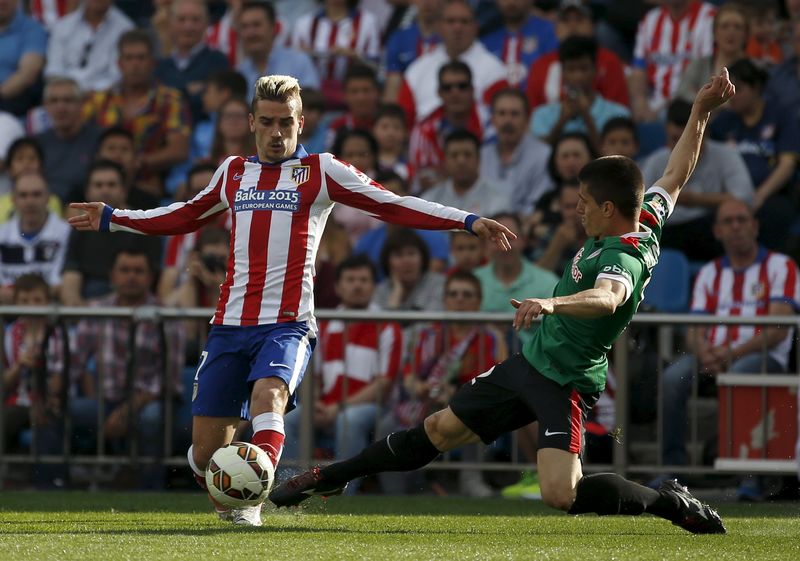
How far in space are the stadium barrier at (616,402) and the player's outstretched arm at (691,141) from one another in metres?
2.39

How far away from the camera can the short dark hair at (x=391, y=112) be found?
42.5 ft

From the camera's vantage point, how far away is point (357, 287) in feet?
35.7

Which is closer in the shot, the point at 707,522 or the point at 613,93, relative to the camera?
the point at 707,522

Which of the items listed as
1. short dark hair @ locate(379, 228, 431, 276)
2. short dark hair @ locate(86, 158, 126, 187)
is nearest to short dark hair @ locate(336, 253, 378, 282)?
short dark hair @ locate(379, 228, 431, 276)

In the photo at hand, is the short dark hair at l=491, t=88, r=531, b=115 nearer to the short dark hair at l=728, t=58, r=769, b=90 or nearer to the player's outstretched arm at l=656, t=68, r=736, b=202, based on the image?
the short dark hair at l=728, t=58, r=769, b=90

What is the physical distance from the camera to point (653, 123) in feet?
41.3

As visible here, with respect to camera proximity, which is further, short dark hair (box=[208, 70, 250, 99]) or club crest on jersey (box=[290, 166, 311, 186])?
short dark hair (box=[208, 70, 250, 99])

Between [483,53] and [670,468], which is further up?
[483,53]

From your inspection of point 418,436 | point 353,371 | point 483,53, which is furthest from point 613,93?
point 418,436

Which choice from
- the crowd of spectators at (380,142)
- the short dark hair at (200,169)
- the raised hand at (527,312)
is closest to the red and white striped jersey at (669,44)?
the crowd of spectators at (380,142)

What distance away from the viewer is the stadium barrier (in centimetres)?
941

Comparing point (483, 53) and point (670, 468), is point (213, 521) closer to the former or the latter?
point (670, 468)

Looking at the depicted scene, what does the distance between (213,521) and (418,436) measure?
124 centimetres

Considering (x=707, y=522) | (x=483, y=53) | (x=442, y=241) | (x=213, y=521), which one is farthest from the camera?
(x=483, y=53)
